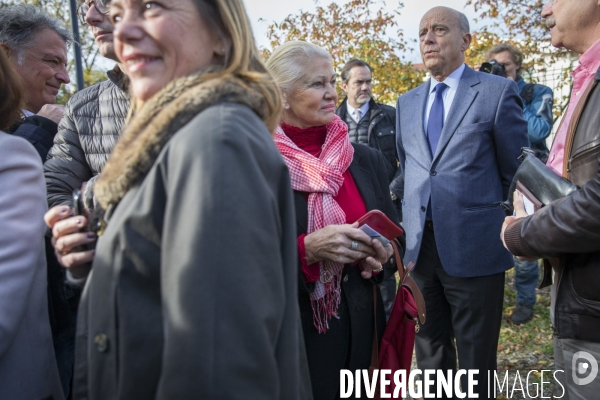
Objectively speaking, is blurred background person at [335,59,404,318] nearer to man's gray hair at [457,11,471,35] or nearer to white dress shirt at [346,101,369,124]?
white dress shirt at [346,101,369,124]

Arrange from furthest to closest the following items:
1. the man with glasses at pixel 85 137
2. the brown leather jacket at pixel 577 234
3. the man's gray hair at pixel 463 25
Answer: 1. the man's gray hair at pixel 463 25
2. the man with glasses at pixel 85 137
3. the brown leather jacket at pixel 577 234

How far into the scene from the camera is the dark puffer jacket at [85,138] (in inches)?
91.3

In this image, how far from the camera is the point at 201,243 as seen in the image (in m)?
1.07

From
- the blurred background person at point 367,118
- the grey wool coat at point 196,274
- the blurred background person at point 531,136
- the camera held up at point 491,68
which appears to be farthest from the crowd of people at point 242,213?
the blurred background person at point 531,136

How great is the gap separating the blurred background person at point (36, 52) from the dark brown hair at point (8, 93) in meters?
0.88

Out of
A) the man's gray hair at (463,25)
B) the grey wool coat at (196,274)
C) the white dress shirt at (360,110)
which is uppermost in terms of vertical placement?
the man's gray hair at (463,25)

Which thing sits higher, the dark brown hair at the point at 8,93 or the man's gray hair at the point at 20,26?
the man's gray hair at the point at 20,26

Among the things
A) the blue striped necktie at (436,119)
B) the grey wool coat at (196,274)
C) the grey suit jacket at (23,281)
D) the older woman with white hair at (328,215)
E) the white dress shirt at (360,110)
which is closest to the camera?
the grey wool coat at (196,274)

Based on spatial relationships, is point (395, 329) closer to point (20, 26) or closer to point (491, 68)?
point (20, 26)

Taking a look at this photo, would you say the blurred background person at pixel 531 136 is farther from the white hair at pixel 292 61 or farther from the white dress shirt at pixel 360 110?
the white hair at pixel 292 61

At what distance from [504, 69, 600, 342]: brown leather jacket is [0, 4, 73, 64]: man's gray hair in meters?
2.70

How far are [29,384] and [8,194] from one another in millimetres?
607

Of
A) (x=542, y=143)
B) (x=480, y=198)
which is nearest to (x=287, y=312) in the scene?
(x=480, y=198)

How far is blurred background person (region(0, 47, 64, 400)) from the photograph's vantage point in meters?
1.63
